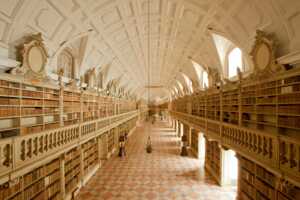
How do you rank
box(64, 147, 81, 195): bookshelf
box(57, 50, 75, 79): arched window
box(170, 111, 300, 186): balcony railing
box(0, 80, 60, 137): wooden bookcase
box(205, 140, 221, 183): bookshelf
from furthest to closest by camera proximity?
box(205, 140, 221, 183): bookshelf < box(57, 50, 75, 79): arched window < box(64, 147, 81, 195): bookshelf < box(0, 80, 60, 137): wooden bookcase < box(170, 111, 300, 186): balcony railing

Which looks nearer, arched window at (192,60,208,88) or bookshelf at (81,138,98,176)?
bookshelf at (81,138,98,176)

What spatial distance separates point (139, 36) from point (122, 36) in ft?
4.30

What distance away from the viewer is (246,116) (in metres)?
6.26

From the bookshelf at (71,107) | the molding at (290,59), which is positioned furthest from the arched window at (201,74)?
the bookshelf at (71,107)

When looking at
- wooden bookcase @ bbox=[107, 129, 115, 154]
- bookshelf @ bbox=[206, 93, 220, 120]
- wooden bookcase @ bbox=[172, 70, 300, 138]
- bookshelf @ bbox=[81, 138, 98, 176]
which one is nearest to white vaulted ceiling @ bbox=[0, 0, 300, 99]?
wooden bookcase @ bbox=[172, 70, 300, 138]

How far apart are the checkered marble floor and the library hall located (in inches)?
2.3

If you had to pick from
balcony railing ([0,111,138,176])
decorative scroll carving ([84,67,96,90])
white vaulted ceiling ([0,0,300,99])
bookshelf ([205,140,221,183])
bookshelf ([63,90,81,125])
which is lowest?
bookshelf ([205,140,221,183])

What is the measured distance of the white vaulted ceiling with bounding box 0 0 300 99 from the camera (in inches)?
180

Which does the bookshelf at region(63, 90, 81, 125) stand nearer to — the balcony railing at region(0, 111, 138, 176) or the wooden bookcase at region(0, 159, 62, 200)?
the balcony railing at region(0, 111, 138, 176)

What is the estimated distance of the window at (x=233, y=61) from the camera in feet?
26.4

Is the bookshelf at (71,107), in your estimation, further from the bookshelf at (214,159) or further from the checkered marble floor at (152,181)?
the bookshelf at (214,159)

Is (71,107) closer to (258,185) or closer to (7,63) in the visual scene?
(7,63)

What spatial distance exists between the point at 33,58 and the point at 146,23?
6088 millimetres

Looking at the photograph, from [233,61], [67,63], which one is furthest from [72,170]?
[233,61]
